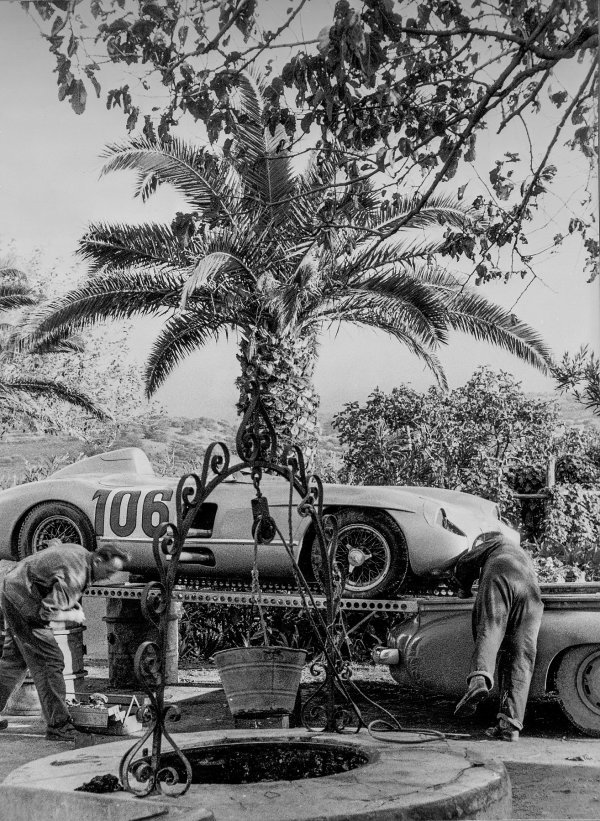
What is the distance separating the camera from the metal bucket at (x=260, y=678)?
5.64 meters

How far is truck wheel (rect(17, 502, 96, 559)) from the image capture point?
32.9 ft

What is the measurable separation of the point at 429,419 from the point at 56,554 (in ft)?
26.6

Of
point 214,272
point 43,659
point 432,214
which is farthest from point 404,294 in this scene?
point 43,659

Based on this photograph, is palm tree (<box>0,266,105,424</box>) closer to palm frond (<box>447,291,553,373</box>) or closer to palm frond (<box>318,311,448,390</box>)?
palm frond (<box>318,311,448,390</box>)

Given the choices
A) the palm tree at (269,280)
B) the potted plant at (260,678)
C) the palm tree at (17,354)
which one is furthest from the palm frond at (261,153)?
the potted plant at (260,678)

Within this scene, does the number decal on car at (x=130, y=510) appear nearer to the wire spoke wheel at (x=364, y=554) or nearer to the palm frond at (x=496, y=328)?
the wire spoke wheel at (x=364, y=554)

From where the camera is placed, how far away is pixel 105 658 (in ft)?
44.1

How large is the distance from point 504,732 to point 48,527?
5086mm

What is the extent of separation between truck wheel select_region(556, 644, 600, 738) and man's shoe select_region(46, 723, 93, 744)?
3.71 meters

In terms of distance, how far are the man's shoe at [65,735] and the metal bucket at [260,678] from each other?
257 cm

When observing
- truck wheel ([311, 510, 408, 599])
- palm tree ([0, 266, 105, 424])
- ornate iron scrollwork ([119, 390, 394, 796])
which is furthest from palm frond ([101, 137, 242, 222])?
ornate iron scrollwork ([119, 390, 394, 796])

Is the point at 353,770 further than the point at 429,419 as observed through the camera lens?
No

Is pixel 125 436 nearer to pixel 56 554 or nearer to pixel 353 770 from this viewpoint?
pixel 56 554

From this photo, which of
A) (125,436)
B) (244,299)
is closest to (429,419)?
(244,299)
